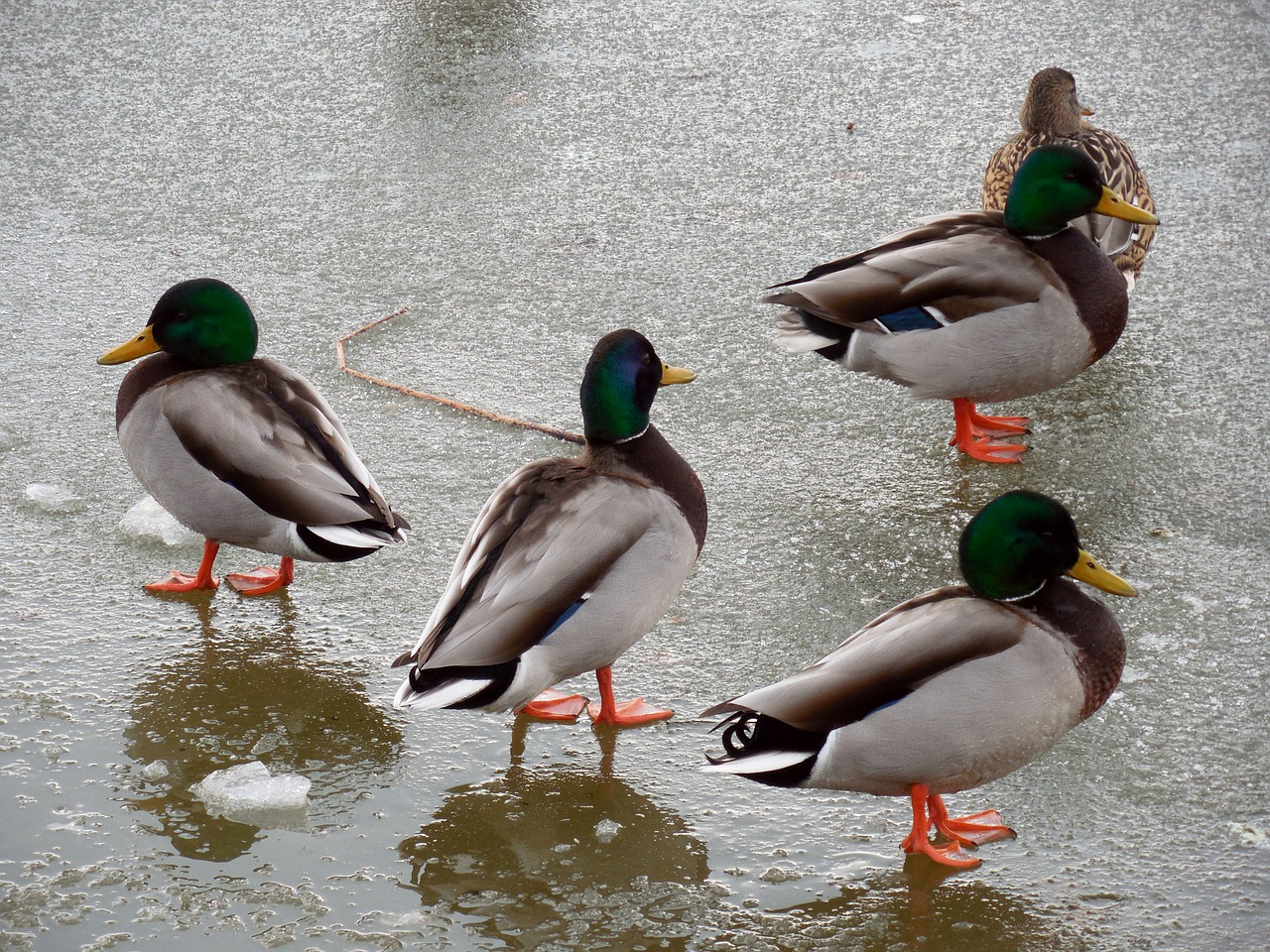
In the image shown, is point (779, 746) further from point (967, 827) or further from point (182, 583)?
point (182, 583)

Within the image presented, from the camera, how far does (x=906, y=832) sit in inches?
113

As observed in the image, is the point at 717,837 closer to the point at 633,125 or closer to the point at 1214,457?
the point at 1214,457

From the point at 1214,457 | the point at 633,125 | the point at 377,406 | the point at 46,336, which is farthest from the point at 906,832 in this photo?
the point at 633,125

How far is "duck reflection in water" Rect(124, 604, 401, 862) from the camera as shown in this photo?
2875 millimetres

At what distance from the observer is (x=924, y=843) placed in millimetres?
2762

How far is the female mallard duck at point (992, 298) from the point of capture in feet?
13.0

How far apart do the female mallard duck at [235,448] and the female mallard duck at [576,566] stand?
44 centimetres

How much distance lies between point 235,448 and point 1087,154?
8.70 feet

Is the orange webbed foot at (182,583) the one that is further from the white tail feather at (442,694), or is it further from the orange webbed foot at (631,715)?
the orange webbed foot at (631,715)

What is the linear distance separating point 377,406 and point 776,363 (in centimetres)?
123

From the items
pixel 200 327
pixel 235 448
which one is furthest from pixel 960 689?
pixel 200 327

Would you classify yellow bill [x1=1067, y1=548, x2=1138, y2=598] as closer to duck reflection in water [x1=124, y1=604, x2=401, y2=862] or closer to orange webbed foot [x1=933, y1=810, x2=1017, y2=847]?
orange webbed foot [x1=933, y1=810, x2=1017, y2=847]

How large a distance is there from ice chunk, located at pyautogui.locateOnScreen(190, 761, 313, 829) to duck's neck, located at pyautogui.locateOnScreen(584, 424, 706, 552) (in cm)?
95

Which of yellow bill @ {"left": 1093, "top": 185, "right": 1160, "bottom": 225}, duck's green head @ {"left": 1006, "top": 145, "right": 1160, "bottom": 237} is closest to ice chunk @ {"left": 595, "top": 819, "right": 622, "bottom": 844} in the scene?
duck's green head @ {"left": 1006, "top": 145, "right": 1160, "bottom": 237}
